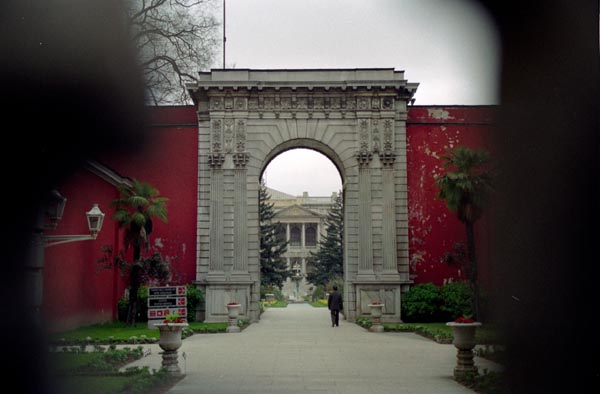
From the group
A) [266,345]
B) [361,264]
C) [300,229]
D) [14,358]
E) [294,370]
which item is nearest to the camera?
[14,358]

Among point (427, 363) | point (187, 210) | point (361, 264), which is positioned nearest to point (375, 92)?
point (361, 264)

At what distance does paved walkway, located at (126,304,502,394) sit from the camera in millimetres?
10125

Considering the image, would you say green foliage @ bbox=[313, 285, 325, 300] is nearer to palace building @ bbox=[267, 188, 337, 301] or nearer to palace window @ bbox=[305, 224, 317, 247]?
palace building @ bbox=[267, 188, 337, 301]

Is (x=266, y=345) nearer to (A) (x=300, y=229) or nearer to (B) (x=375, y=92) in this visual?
(B) (x=375, y=92)

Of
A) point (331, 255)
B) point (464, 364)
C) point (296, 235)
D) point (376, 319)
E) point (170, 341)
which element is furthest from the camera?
point (296, 235)

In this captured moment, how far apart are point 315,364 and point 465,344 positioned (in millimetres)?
3479

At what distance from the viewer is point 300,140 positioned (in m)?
28.1

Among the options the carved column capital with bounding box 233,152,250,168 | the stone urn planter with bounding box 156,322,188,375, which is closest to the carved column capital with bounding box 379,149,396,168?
the carved column capital with bounding box 233,152,250,168

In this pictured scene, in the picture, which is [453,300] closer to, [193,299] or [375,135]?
[375,135]

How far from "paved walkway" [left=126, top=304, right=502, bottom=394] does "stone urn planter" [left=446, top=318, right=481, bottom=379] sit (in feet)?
0.62

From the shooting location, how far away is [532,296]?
7.16 feet

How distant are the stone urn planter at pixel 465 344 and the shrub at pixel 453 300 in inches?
489

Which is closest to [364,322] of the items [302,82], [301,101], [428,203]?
[428,203]

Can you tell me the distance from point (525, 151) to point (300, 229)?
82.5 metres
